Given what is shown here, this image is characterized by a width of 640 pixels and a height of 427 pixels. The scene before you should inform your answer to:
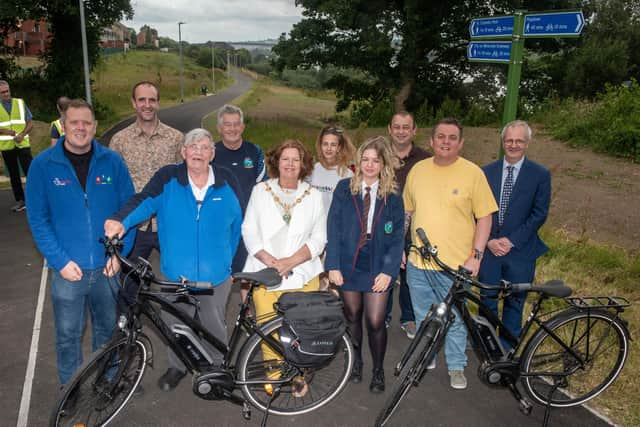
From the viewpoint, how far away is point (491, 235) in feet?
15.6

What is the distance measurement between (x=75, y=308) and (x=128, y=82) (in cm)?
5106

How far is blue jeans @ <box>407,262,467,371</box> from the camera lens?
4.47 m

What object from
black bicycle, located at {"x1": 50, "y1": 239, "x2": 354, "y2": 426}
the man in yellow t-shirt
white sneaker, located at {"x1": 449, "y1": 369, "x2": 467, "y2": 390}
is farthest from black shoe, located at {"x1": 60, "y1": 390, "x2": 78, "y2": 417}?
white sneaker, located at {"x1": 449, "y1": 369, "x2": 467, "y2": 390}

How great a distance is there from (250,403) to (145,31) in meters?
178

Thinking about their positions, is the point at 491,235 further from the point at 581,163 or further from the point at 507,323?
the point at 581,163

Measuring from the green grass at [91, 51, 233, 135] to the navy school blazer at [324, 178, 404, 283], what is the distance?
75.4 ft

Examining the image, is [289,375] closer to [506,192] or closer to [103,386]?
[103,386]

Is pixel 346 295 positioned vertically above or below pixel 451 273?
below

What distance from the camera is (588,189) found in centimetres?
1181

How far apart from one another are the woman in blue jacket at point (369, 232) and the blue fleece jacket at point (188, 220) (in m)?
0.88

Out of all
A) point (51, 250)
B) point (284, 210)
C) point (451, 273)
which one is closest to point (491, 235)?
point (451, 273)

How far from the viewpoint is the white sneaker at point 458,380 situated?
15.0 feet

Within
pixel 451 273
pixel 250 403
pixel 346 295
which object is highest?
pixel 451 273

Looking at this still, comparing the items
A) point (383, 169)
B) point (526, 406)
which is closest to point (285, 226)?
point (383, 169)
